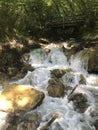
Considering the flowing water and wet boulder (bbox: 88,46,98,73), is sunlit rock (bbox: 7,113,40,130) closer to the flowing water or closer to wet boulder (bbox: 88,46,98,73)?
the flowing water

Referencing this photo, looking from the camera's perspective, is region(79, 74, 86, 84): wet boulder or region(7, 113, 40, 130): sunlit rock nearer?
region(7, 113, 40, 130): sunlit rock

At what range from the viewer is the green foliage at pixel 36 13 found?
13.9 m

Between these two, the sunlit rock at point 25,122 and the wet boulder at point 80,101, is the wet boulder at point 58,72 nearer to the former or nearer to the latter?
the wet boulder at point 80,101

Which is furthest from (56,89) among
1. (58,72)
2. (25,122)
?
(25,122)

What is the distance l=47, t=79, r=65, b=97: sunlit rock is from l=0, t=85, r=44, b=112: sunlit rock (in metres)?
0.59

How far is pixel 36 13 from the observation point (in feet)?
50.3

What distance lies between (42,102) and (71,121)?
1.39 m

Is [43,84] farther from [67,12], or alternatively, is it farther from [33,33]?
[67,12]

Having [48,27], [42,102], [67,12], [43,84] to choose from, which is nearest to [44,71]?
[43,84]

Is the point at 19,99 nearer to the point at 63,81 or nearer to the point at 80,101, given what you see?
the point at 80,101

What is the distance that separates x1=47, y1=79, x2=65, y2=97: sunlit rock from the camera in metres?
9.66

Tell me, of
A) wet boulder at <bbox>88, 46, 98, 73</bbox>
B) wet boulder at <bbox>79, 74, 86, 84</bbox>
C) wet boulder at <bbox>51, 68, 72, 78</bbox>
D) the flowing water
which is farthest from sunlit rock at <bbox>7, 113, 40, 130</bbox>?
wet boulder at <bbox>88, 46, 98, 73</bbox>

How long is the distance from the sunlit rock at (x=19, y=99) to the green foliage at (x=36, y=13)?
178 inches

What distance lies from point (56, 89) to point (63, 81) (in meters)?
1.09
